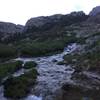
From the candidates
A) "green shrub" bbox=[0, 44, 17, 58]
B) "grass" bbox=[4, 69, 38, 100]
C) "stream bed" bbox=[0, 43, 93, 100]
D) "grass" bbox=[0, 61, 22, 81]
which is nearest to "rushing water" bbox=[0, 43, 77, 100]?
"stream bed" bbox=[0, 43, 93, 100]

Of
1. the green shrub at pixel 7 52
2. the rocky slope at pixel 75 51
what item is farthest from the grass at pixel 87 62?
the green shrub at pixel 7 52

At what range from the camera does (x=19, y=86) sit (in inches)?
1261

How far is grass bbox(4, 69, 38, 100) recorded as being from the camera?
30.6 m

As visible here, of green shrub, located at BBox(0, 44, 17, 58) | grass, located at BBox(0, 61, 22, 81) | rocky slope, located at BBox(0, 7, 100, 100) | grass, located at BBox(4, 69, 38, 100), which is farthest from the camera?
green shrub, located at BBox(0, 44, 17, 58)

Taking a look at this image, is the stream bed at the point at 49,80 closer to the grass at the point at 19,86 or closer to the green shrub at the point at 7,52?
the grass at the point at 19,86

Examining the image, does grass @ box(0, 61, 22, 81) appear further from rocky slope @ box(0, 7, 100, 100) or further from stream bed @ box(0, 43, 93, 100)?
rocky slope @ box(0, 7, 100, 100)

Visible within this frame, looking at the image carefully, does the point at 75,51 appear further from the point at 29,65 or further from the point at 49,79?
the point at 49,79

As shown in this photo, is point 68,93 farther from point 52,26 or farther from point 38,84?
point 52,26

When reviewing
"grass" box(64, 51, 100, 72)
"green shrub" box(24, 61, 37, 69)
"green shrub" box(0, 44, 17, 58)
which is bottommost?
"green shrub" box(0, 44, 17, 58)

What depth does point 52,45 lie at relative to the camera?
212 feet

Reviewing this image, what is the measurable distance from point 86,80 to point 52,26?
256 feet

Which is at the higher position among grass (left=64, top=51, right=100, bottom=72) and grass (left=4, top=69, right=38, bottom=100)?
grass (left=64, top=51, right=100, bottom=72)

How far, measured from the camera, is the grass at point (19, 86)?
30.6m

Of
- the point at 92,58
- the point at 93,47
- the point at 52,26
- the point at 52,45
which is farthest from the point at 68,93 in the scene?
the point at 52,26
